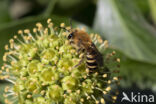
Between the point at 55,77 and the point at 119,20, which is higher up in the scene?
the point at 119,20

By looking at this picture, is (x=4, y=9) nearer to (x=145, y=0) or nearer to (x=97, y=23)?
(x=97, y=23)

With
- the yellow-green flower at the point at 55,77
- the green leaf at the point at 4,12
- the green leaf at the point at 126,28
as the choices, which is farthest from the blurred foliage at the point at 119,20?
the yellow-green flower at the point at 55,77

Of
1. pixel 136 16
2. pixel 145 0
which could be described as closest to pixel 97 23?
pixel 136 16

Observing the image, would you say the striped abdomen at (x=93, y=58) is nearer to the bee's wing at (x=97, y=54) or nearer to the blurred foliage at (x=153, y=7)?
the bee's wing at (x=97, y=54)

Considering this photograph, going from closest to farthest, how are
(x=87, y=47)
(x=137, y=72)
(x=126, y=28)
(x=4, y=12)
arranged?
(x=87, y=47) → (x=137, y=72) → (x=126, y=28) → (x=4, y=12)

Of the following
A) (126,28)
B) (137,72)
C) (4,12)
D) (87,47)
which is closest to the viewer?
(87,47)

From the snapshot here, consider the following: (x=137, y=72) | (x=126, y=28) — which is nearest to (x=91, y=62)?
(x=137, y=72)

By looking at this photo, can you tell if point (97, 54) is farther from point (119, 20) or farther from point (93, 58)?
point (119, 20)
